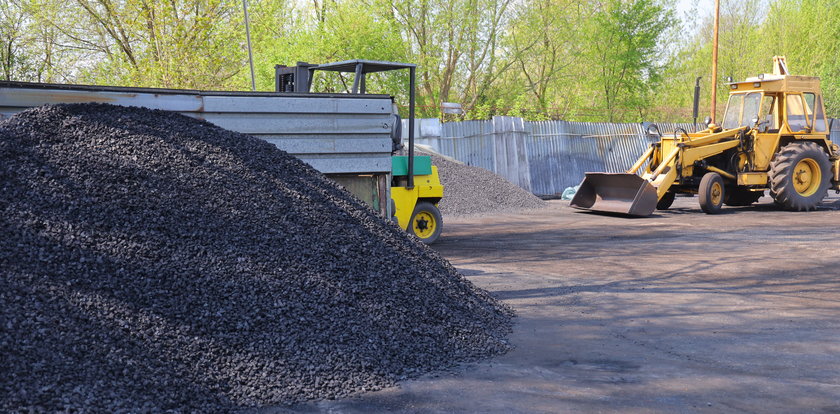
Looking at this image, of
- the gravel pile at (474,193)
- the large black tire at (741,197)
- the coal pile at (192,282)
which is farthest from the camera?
the large black tire at (741,197)

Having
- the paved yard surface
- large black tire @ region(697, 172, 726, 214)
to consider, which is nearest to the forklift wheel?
the paved yard surface

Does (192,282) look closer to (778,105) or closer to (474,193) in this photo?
(474,193)

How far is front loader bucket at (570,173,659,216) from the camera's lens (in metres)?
14.0

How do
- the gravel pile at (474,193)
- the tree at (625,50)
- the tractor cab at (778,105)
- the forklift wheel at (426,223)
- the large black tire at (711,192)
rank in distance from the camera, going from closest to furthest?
1. the forklift wheel at (426,223)
2. the large black tire at (711,192)
3. the tractor cab at (778,105)
4. the gravel pile at (474,193)
5. the tree at (625,50)

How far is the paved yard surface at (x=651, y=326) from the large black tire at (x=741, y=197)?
16.1ft

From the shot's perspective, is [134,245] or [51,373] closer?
[51,373]

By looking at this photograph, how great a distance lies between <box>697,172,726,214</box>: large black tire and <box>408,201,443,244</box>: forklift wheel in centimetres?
645

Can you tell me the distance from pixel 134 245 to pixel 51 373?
1.10 metres

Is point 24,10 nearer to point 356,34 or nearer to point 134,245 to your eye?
point 356,34

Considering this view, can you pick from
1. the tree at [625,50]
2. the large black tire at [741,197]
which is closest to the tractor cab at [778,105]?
the large black tire at [741,197]

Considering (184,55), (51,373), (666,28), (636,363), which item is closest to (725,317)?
(636,363)

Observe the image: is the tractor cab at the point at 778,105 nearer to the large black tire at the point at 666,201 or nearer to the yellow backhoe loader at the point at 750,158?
the yellow backhoe loader at the point at 750,158

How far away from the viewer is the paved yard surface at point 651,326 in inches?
159

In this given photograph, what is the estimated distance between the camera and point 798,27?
35812 mm
